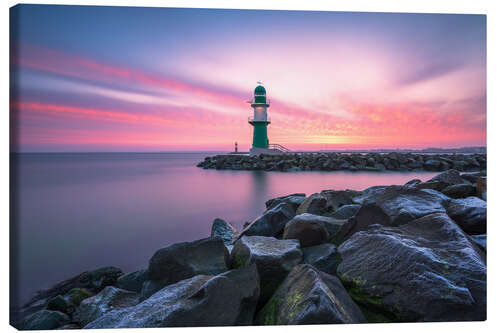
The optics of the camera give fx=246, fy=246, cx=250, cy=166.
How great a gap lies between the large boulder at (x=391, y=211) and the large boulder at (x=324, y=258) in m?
0.26

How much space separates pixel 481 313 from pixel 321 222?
1.07 meters

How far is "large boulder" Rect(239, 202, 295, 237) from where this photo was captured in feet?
8.41

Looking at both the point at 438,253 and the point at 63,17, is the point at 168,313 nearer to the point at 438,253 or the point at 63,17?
the point at 438,253

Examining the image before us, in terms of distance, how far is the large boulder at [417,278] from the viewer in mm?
1254

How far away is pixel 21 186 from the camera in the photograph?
195cm

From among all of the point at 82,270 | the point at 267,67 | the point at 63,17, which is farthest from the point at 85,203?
the point at 267,67

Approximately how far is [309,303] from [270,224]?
1437 millimetres

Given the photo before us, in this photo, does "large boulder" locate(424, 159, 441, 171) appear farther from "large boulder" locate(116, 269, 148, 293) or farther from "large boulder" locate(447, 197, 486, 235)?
"large boulder" locate(116, 269, 148, 293)

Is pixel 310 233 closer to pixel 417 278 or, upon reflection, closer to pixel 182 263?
pixel 417 278

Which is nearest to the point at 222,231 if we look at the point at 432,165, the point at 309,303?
the point at 309,303

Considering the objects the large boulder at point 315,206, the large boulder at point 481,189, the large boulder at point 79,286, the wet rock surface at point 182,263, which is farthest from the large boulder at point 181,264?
the large boulder at point 481,189

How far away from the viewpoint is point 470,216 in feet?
6.56

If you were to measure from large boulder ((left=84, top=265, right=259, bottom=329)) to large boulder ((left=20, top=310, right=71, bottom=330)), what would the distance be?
64cm

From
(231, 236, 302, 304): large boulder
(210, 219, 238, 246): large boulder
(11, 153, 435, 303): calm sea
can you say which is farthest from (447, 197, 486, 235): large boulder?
(11, 153, 435, 303): calm sea
